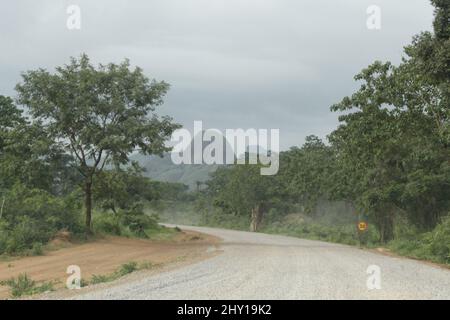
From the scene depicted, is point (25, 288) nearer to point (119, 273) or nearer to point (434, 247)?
point (119, 273)

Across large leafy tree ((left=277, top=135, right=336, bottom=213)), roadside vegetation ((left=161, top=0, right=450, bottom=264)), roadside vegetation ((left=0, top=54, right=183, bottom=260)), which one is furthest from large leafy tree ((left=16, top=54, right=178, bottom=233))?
large leafy tree ((left=277, top=135, right=336, bottom=213))

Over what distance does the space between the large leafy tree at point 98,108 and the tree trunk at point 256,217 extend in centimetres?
3950

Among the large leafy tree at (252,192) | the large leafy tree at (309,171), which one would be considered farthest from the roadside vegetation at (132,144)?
the large leafy tree at (252,192)

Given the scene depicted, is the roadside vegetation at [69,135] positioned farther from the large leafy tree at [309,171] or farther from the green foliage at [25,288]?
the large leafy tree at [309,171]

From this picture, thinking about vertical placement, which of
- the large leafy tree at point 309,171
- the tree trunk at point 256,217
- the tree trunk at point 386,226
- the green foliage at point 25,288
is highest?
the large leafy tree at point 309,171

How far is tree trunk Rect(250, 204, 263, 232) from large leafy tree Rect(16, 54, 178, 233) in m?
39.5

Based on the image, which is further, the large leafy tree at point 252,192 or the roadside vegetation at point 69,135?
the large leafy tree at point 252,192

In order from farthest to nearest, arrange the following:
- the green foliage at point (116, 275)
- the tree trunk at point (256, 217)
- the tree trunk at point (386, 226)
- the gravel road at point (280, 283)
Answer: the tree trunk at point (256, 217)
the tree trunk at point (386, 226)
the green foliage at point (116, 275)
the gravel road at point (280, 283)

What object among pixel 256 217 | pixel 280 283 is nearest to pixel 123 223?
pixel 280 283

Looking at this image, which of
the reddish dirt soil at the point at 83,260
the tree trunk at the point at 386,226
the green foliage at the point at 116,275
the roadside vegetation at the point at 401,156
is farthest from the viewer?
the tree trunk at the point at 386,226

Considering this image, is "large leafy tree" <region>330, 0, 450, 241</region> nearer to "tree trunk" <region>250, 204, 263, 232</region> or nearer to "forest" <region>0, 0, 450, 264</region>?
"forest" <region>0, 0, 450, 264</region>

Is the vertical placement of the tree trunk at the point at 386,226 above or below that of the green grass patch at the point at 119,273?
below

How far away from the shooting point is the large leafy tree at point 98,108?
27938 millimetres

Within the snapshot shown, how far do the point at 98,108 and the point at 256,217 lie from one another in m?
42.0
